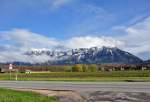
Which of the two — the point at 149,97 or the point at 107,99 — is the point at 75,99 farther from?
the point at 149,97

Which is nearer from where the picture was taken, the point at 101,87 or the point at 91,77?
the point at 101,87

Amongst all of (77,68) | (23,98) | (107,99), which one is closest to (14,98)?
(23,98)

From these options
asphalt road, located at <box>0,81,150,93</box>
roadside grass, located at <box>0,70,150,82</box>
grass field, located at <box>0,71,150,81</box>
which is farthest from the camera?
Answer: grass field, located at <box>0,71,150,81</box>

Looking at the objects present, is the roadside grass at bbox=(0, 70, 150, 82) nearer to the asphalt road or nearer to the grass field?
the grass field

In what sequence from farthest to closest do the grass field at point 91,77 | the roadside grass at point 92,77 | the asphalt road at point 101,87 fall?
the grass field at point 91,77
the roadside grass at point 92,77
the asphalt road at point 101,87

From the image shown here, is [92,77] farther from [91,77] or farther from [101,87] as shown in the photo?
[101,87]

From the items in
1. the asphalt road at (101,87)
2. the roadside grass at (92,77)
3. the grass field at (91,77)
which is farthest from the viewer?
the grass field at (91,77)

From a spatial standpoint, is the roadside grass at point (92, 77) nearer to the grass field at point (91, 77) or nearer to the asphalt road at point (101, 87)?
the grass field at point (91, 77)

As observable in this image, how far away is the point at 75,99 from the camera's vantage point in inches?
742

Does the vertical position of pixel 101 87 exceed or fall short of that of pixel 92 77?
it falls short

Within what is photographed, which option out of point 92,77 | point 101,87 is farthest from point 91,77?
point 101,87

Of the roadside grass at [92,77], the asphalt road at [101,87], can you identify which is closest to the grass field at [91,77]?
the roadside grass at [92,77]

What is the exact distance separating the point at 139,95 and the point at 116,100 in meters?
2.42

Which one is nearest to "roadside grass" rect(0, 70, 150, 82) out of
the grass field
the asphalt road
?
the grass field
